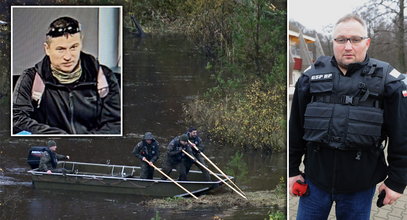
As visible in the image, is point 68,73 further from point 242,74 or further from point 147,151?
point 242,74

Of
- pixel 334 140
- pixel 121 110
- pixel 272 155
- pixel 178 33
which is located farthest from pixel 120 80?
pixel 334 140

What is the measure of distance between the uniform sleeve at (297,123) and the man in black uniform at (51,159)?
62.9 inches

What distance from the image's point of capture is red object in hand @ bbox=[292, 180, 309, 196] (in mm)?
2668

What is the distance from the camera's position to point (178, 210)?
3.24 metres

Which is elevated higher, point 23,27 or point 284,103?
point 23,27

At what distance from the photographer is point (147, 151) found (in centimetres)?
325

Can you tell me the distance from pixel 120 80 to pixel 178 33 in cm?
53

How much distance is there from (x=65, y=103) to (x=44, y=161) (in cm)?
45

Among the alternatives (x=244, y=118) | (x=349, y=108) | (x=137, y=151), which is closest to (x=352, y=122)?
(x=349, y=108)

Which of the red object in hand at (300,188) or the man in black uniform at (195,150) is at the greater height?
the man in black uniform at (195,150)

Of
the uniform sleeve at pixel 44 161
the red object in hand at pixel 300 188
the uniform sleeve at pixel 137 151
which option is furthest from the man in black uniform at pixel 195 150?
the uniform sleeve at pixel 44 161

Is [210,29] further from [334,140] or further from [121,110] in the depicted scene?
[334,140]

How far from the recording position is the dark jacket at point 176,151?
3248 millimetres

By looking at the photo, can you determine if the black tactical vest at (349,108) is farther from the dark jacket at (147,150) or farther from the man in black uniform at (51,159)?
the man in black uniform at (51,159)
